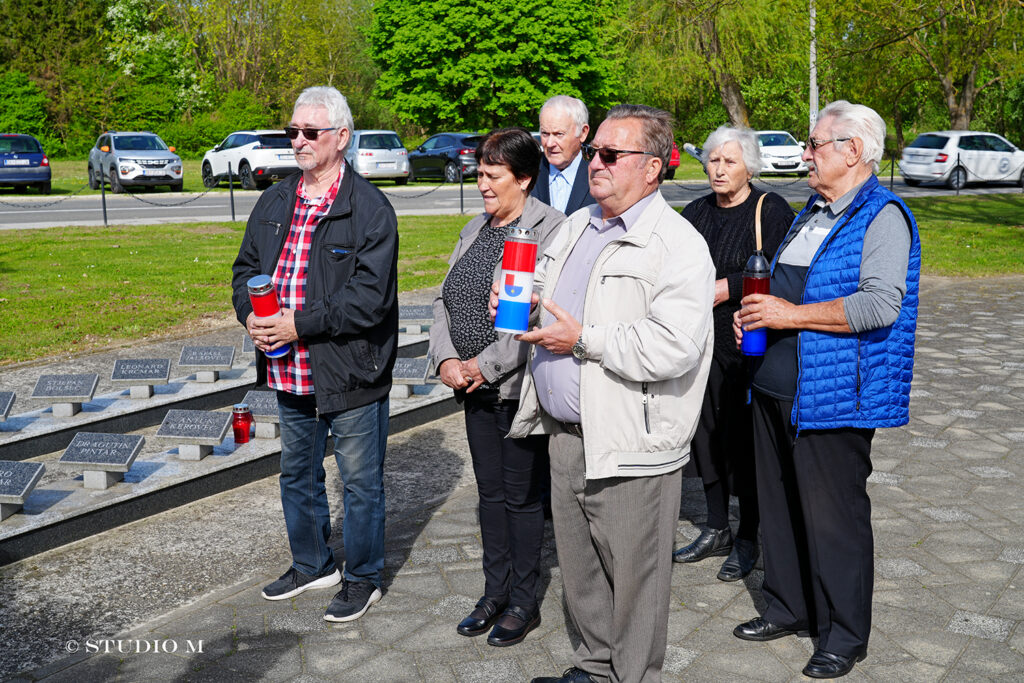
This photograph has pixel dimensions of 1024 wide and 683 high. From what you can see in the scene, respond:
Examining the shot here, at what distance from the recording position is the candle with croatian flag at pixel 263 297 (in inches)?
159

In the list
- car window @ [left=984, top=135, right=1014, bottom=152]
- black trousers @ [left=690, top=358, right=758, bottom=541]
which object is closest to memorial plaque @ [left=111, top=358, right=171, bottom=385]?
black trousers @ [left=690, top=358, right=758, bottom=541]

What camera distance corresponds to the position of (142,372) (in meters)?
7.34

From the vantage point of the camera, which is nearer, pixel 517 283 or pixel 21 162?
pixel 517 283

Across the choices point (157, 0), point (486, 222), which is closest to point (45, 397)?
point (486, 222)

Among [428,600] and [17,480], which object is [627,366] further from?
[17,480]

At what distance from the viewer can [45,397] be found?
677 cm

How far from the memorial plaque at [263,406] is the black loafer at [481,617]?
8.36 ft

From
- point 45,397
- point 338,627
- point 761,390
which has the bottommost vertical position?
point 338,627

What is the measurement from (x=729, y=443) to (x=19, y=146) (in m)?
27.4

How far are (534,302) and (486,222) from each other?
88 centimetres

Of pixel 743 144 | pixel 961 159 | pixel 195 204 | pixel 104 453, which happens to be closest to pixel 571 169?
pixel 743 144

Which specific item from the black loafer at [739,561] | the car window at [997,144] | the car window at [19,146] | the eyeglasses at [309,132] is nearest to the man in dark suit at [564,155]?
the eyeglasses at [309,132]

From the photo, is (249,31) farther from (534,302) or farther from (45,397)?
(534,302)

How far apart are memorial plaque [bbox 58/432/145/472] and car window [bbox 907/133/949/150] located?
27896 mm
